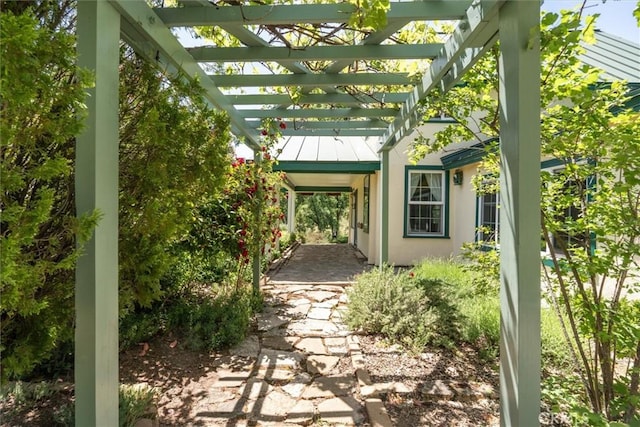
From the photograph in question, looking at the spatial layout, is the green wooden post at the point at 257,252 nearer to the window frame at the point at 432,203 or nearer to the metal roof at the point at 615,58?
the window frame at the point at 432,203

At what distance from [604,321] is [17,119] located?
342cm

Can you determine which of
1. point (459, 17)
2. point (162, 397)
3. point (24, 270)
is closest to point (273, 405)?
point (162, 397)

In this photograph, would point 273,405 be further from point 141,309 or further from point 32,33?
point 32,33

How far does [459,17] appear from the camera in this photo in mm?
2193

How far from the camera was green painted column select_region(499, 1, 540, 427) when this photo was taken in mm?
1610

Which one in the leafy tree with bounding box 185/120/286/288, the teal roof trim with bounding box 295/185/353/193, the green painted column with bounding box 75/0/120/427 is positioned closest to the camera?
the green painted column with bounding box 75/0/120/427

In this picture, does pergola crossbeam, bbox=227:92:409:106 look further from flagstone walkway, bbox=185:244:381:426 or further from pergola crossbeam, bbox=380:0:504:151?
flagstone walkway, bbox=185:244:381:426

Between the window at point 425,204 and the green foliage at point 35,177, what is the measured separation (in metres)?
8.10

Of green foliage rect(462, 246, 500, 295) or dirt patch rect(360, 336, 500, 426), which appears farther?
green foliage rect(462, 246, 500, 295)

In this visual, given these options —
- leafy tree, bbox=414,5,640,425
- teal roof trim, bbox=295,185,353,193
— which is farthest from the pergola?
teal roof trim, bbox=295,185,353,193

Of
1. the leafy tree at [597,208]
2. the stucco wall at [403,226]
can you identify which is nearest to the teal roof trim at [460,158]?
the stucco wall at [403,226]

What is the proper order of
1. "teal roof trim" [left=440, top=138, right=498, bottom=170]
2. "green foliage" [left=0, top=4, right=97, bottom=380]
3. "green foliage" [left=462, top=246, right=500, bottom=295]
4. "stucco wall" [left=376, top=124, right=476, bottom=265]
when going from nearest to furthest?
"green foliage" [left=0, top=4, right=97, bottom=380] → "green foliage" [left=462, top=246, right=500, bottom=295] → "teal roof trim" [left=440, top=138, right=498, bottom=170] → "stucco wall" [left=376, top=124, right=476, bottom=265]

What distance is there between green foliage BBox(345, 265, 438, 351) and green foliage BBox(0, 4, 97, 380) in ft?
10.7

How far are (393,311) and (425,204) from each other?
5.33 metres
